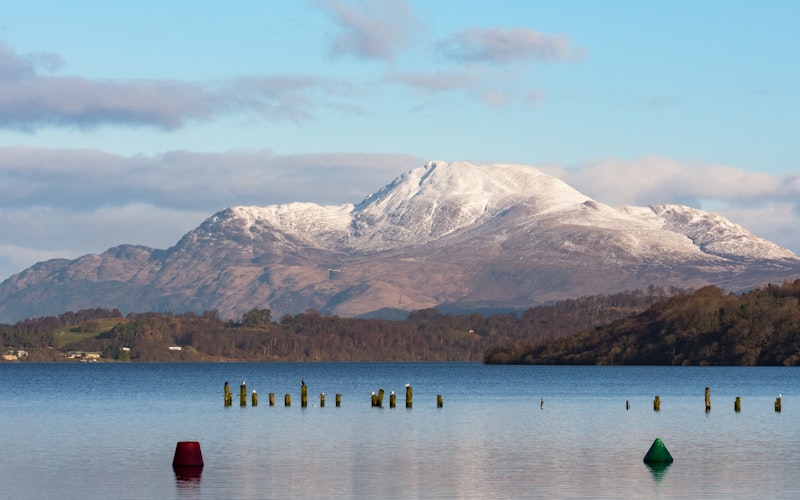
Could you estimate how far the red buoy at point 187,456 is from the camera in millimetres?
62250

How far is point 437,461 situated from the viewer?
6650cm

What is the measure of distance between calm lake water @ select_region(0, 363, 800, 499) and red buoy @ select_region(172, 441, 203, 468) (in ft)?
1.81

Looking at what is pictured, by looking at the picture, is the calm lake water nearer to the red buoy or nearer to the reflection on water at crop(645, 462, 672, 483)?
the reflection on water at crop(645, 462, 672, 483)

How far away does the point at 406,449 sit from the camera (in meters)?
73.6

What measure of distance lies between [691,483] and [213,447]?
28.8m

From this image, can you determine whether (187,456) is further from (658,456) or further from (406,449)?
(658,456)

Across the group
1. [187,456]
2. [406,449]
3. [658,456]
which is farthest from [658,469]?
[187,456]

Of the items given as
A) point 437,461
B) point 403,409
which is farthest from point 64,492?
point 403,409

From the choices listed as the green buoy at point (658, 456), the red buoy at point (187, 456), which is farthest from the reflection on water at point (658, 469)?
the red buoy at point (187, 456)

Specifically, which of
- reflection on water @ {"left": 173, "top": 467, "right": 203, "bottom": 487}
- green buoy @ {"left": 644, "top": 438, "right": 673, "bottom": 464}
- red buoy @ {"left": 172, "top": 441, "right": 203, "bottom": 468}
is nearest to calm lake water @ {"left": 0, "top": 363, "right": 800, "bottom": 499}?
reflection on water @ {"left": 173, "top": 467, "right": 203, "bottom": 487}

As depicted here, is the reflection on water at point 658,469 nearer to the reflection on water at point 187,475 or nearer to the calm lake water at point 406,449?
the calm lake water at point 406,449

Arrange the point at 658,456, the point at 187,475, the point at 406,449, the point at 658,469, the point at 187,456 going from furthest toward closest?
the point at 406,449, the point at 658,456, the point at 187,456, the point at 658,469, the point at 187,475

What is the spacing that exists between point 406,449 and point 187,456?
14872mm

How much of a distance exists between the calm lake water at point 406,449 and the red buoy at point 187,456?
0.55m
